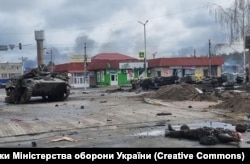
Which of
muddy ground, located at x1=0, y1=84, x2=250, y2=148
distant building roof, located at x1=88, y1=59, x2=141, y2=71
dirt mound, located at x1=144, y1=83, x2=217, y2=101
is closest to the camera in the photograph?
muddy ground, located at x1=0, y1=84, x2=250, y2=148

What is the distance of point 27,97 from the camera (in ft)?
95.0

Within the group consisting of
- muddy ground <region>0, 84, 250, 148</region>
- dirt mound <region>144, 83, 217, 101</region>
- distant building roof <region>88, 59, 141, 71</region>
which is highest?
distant building roof <region>88, 59, 141, 71</region>

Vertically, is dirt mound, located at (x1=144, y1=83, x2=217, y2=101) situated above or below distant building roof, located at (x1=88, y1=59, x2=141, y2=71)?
below

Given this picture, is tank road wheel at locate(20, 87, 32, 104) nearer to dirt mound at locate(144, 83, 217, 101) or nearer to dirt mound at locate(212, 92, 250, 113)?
dirt mound at locate(144, 83, 217, 101)

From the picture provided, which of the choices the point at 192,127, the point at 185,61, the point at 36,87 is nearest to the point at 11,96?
the point at 36,87

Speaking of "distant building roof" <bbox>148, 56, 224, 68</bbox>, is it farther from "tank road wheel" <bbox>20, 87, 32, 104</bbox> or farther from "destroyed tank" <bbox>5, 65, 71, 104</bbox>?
"tank road wheel" <bbox>20, 87, 32, 104</bbox>

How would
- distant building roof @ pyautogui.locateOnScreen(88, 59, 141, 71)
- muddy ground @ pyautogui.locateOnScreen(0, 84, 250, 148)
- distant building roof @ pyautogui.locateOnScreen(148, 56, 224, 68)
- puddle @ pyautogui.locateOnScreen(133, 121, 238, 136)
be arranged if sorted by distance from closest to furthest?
muddy ground @ pyautogui.locateOnScreen(0, 84, 250, 148) < puddle @ pyautogui.locateOnScreen(133, 121, 238, 136) < distant building roof @ pyautogui.locateOnScreen(148, 56, 224, 68) < distant building roof @ pyautogui.locateOnScreen(88, 59, 141, 71)

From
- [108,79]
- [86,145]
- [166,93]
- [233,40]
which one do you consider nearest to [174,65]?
[108,79]

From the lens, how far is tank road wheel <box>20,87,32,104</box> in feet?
94.6

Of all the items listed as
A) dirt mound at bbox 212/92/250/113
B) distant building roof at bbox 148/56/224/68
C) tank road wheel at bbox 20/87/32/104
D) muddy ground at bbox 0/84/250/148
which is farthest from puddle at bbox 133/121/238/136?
distant building roof at bbox 148/56/224/68

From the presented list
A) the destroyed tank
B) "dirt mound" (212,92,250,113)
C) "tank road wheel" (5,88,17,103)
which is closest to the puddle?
"dirt mound" (212,92,250,113)

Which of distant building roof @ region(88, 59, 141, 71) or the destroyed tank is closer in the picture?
the destroyed tank

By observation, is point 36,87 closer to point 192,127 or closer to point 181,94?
point 181,94

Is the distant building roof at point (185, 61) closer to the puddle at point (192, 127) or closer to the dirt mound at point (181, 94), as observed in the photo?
the dirt mound at point (181, 94)
